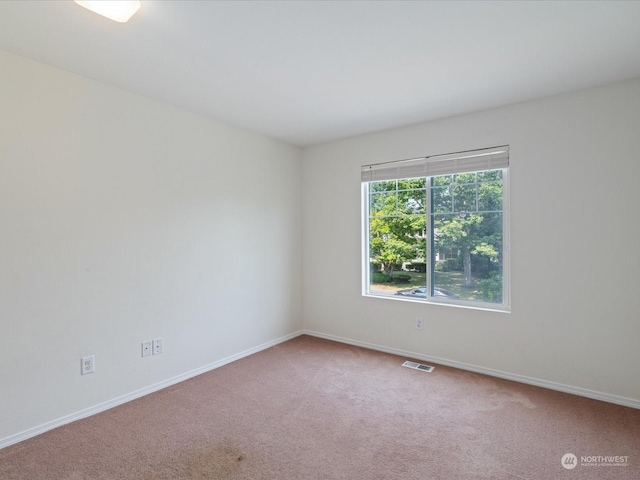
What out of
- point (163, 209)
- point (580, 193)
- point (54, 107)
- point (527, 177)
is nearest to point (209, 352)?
point (163, 209)

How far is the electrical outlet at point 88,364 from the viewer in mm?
2414

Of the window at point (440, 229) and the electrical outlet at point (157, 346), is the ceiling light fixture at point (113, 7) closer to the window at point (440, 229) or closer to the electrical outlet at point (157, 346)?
the electrical outlet at point (157, 346)

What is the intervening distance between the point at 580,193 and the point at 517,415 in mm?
1743

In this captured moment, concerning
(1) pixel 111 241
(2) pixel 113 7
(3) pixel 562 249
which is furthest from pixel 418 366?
(2) pixel 113 7

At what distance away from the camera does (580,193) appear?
2680mm

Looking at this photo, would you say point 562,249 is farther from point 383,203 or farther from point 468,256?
point 383,203

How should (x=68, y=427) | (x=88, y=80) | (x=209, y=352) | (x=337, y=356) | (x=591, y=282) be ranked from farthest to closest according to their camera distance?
(x=337, y=356) → (x=209, y=352) → (x=591, y=282) → (x=88, y=80) → (x=68, y=427)

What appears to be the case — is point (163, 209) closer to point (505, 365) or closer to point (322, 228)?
point (322, 228)

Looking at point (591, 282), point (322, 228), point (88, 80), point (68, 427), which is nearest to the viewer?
point (68, 427)

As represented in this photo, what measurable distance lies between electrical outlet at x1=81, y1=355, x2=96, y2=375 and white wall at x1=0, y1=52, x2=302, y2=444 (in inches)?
1.4

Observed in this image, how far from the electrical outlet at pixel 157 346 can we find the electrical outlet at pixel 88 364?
1.45 feet

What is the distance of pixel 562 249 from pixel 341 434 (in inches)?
87.6

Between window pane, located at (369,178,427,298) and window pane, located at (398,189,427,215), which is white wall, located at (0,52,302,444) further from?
window pane, located at (398,189,427,215)

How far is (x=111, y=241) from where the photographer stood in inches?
101
